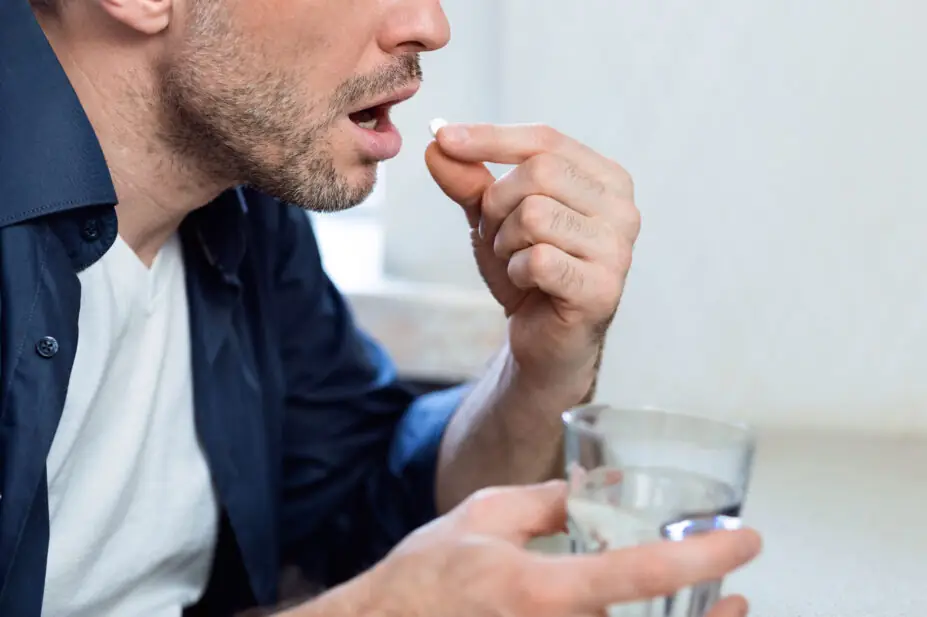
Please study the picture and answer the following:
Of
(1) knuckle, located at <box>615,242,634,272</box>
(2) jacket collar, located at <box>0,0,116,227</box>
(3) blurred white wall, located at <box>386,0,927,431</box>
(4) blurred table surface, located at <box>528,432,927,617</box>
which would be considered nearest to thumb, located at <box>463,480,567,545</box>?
(4) blurred table surface, located at <box>528,432,927,617</box>

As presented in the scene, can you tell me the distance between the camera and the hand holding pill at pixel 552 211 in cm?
81

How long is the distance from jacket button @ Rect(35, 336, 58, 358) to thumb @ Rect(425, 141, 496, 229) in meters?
0.35

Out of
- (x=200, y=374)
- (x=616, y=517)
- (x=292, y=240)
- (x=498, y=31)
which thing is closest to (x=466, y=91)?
(x=498, y=31)

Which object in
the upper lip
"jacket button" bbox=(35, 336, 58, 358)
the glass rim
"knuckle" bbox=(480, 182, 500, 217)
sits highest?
the upper lip

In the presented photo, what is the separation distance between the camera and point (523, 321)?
0.93 m

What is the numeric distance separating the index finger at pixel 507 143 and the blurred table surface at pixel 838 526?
33 cm

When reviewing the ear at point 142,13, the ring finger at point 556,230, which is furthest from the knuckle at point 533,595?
the ear at point 142,13

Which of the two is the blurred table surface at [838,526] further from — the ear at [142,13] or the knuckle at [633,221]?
the ear at [142,13]

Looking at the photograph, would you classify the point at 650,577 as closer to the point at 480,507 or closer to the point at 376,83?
the point at 480,507

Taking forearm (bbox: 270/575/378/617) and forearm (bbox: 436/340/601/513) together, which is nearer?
forearm (bbox: 270/575/378/617)

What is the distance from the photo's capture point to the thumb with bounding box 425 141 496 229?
0.86m

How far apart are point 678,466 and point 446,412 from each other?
2.07ft

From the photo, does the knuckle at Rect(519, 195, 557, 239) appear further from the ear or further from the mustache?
the ear

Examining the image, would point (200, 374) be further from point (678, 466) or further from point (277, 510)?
point (678, 466)
